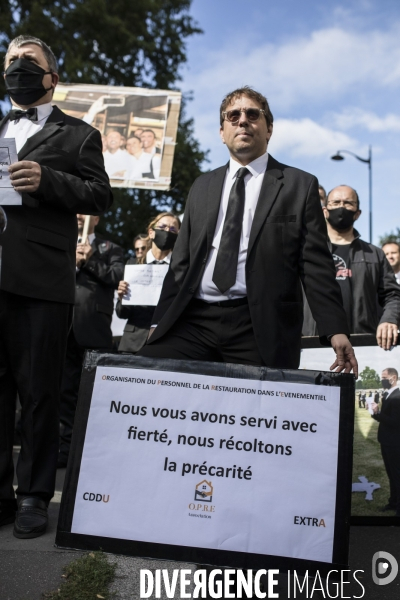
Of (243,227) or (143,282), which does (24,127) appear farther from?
(143,282)

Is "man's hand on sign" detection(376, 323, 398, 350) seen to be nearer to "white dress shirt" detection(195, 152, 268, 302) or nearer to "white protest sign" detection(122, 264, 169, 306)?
"white dress shirt" detection(195, 152, 268, 302)

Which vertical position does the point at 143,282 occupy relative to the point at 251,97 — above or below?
below

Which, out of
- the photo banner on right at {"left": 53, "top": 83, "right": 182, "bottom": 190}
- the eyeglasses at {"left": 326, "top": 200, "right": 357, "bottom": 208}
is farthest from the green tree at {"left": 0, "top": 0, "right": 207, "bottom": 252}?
the eyeglasses at {"left": 326, "top": 200, "right": 357, "bottom": 208}

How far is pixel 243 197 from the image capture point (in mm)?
3205

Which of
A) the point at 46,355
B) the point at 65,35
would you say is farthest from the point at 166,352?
the point at 65,35

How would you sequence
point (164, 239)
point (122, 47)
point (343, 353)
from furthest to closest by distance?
point (122, 47) < point (164, 239) < point (343, 353)

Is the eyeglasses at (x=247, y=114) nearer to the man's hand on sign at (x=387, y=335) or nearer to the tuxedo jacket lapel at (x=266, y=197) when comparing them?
the tuxedo jacket lapel at (x=266, y=197)

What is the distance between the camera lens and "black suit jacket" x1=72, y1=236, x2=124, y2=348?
5859 mm

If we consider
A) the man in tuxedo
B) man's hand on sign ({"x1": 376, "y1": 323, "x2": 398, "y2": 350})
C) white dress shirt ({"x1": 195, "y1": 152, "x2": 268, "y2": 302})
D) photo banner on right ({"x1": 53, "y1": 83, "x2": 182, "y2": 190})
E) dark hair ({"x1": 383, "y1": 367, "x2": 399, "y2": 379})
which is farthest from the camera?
photo banner on right ({"x1": 53, "y1": 83, "x2": 182, "y2": 190})

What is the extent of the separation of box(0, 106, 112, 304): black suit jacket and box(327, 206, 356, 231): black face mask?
7.07ft

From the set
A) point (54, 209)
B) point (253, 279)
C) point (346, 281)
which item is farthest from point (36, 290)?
point (346, 281)

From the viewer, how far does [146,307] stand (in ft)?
19.7

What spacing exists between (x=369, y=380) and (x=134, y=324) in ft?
7.92

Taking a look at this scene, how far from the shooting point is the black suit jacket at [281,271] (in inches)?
118
